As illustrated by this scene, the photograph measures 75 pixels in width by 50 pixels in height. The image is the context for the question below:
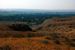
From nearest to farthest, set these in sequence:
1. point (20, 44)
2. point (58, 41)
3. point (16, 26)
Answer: point (20, 44), point (58, 41), point (16, 26)

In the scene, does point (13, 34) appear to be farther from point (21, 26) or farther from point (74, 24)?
point (74, 24)

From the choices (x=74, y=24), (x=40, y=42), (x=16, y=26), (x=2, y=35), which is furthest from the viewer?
(x=74, y=24)

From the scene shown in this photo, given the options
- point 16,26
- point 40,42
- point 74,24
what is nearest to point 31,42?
point 40,42

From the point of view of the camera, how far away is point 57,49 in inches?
413

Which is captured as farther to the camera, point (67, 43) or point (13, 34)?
point (13, 34)

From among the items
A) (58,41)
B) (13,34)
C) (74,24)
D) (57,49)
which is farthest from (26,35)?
(74,24)

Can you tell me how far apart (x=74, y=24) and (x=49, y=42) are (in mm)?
13263

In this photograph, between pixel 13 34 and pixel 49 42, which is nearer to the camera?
pixel 49 42

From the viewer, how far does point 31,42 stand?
11.9 metres

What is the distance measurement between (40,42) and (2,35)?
313 cm

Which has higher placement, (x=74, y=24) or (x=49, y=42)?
(x=49, y=42)

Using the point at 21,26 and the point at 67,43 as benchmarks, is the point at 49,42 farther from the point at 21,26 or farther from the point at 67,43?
the point at 21,26

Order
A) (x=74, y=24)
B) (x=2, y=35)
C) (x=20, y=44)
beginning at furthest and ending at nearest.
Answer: (x=74, y=24) → (x=2, y=35) → (x=20, y=44)

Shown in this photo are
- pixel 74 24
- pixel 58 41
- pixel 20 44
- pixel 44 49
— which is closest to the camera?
pixel 44 49
